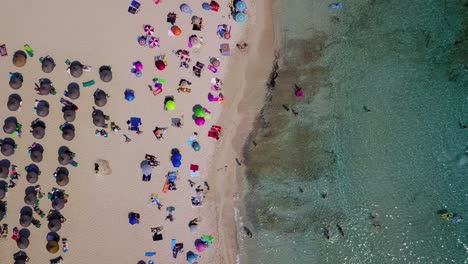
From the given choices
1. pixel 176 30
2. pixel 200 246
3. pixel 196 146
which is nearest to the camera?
pixel 176 30

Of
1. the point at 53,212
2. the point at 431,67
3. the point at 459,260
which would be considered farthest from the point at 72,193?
the point at 459,260

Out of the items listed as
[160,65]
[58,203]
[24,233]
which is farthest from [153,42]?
[24,233]

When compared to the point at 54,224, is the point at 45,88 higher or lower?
higher

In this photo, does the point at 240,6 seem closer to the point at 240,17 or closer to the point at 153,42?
the point at 240,17

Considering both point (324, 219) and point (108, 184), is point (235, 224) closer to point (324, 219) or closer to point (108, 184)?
point (324, 219)

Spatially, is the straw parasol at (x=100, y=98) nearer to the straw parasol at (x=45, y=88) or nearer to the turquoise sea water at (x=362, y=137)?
the straw parasol at (x=45, y=88)

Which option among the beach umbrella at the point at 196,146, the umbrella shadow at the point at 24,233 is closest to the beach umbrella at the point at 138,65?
the beach umbrella at the point at 196,146

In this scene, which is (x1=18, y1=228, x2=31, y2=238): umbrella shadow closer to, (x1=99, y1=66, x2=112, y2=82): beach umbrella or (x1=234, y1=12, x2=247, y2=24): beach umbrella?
(x1=99, y1=66, x2=112, y2=82): beach umbrella
